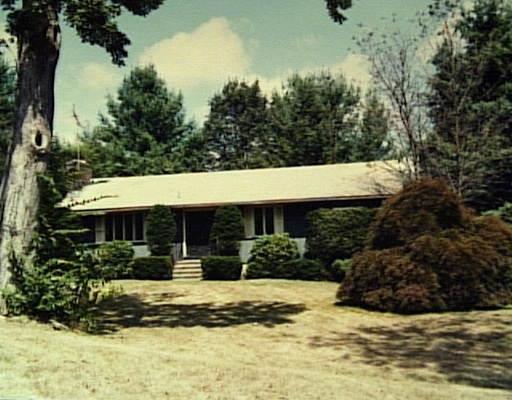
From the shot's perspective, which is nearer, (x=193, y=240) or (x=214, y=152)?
(x=193, y=240)

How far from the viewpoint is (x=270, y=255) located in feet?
83.6

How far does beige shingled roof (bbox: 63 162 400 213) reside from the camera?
89.1 feet

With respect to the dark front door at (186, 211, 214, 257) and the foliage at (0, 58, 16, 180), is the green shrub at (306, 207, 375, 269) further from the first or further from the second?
the foliage at (0, 58, 16, 180)

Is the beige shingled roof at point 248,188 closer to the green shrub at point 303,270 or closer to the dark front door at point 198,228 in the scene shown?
the dark front door at point 198,228

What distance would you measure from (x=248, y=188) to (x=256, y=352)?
59.6 feet

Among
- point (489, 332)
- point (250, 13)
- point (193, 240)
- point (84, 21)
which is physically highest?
point (250, 13)

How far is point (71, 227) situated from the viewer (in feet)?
42.3

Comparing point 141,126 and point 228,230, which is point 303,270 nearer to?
point 228,230

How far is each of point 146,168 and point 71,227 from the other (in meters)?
33.9

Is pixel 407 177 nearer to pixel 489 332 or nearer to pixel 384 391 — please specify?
pixel 489 332

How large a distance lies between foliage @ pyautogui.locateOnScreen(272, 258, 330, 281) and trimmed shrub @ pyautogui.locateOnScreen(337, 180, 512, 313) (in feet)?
19.8

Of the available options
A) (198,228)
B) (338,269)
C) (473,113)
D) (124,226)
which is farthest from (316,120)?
(338,269)

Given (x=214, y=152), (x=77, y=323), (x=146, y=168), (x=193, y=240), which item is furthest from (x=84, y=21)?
(x=214, y=152)

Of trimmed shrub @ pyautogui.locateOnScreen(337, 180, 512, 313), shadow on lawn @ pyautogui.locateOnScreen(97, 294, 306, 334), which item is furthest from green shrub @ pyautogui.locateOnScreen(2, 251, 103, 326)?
trimmed shrub @ pyautogui.locateOnScreen(337, 180, 512, 313)
